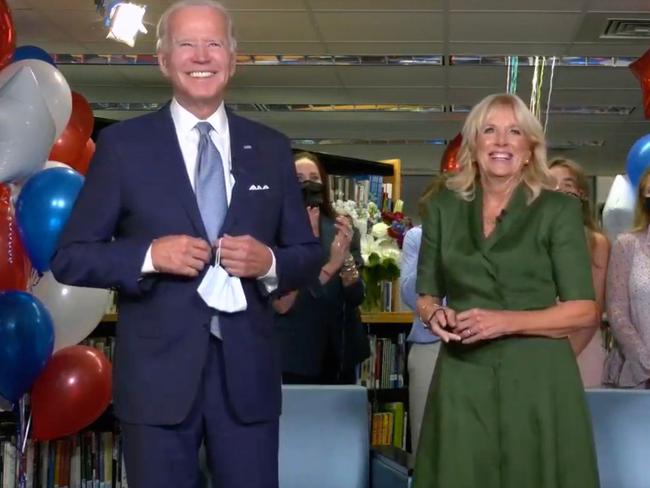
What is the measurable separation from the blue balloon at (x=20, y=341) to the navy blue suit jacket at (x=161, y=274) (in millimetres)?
1385

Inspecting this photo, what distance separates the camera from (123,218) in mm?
1648

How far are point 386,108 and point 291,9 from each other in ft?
10.6

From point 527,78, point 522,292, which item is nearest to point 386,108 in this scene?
point 527,78

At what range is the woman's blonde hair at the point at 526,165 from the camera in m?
2.04

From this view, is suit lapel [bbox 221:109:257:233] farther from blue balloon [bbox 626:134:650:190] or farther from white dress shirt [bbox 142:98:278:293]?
blue balloon [bbox 626:134:650:190]

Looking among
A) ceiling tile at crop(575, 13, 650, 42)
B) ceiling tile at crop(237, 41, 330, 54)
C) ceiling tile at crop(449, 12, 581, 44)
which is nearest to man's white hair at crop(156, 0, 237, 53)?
ceiling tile at crop(449, 12, 581, 44)

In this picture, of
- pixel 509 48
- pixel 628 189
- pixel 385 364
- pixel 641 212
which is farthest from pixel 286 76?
pixel 641 212

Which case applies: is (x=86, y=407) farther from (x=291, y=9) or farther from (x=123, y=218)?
(x=291, y=9)

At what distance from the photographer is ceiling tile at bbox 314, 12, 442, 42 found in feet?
20.7

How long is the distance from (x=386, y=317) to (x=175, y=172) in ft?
10.4

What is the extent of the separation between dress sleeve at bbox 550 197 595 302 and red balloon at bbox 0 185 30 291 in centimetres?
176

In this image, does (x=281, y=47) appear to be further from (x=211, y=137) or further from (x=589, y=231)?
(x=211, y=137)

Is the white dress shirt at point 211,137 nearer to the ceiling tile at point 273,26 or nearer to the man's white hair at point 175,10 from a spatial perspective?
the man's white hair at point 175,10

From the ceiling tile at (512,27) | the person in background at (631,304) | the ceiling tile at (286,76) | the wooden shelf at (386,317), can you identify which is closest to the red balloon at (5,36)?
the person in background at (631,304)
